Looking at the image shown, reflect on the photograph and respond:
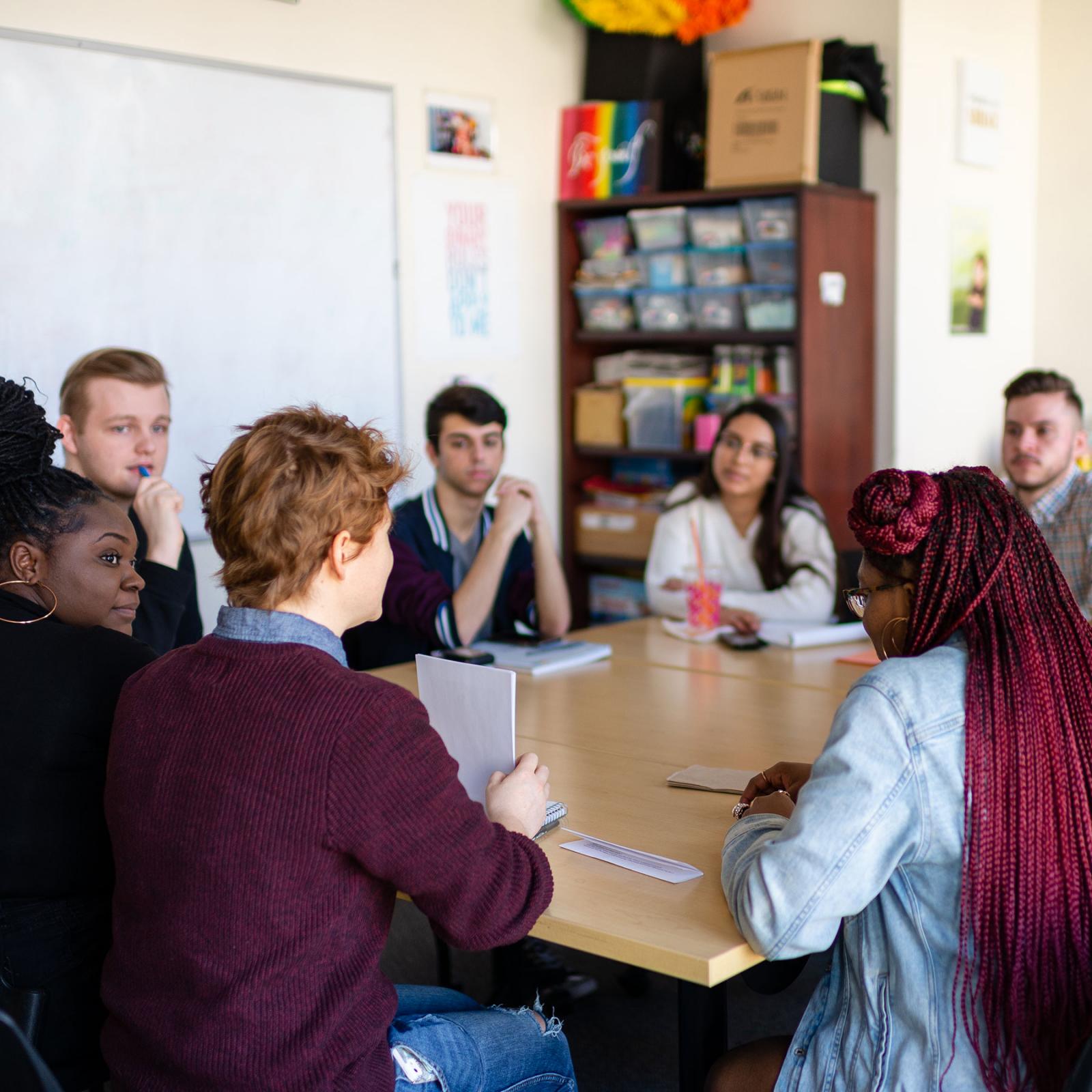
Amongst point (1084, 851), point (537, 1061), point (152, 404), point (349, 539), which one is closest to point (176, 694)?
point (349, 539)

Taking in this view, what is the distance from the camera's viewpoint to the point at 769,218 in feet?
13.4

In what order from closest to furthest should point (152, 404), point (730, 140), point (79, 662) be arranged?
point (79, 662) < point (152, 404) < point (730, 140)

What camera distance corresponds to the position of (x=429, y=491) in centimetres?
303

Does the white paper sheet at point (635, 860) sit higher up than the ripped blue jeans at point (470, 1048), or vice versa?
the white paper sheet at point (635, 860)

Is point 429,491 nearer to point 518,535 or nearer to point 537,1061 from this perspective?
point 518,535

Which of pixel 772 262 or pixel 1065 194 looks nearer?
pixel 772 262

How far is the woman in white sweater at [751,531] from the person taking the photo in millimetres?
3109

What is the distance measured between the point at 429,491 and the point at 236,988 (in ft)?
6.26

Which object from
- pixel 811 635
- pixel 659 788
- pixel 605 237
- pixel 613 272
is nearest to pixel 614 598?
pixel 613 272

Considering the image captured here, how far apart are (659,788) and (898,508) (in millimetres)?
681

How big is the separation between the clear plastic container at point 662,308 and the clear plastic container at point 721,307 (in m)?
0.07

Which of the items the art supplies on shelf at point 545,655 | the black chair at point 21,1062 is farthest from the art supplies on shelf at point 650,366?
the black chair at point 21,1062

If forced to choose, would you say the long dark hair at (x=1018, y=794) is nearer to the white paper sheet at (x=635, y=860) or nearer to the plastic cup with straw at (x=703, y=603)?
the white paper sheet at (x=635, y=860)

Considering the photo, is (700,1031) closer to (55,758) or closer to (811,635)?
(55,758)
